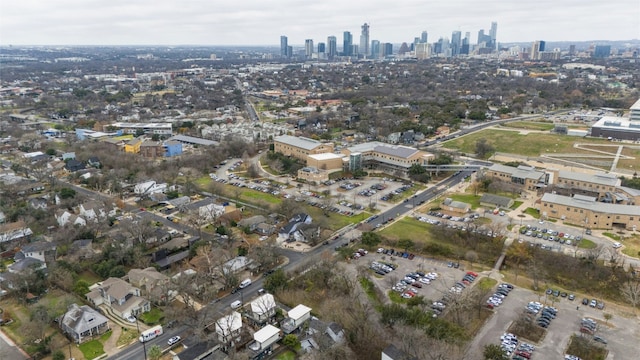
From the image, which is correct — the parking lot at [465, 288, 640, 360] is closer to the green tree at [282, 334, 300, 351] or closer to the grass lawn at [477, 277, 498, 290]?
the grass lawn at [477, 277, 498, 290]

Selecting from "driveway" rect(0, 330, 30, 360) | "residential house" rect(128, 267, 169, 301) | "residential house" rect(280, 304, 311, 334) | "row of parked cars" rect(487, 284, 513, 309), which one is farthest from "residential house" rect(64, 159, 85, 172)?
"row of parked cars" rect(487, 284, 513, 309)

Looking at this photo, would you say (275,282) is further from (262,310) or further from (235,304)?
(262,310)

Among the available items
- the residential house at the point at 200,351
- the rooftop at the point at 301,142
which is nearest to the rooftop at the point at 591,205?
the rooftop at the point at 301,142

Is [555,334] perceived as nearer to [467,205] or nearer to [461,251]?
[461,251]

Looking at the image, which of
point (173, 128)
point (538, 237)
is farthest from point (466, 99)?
point (538, 237)

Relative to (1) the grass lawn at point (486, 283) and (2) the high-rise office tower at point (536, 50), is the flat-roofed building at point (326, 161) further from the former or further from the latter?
(2) the high-rise office tower at point (536, 50)

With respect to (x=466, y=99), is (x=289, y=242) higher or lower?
lower
